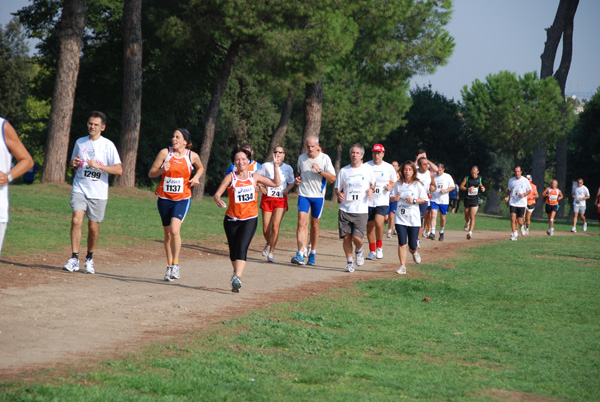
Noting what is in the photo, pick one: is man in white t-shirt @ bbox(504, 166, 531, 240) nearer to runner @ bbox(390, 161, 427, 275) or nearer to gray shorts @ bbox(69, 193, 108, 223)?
runner @ bbox(390, 161, 427, 275)

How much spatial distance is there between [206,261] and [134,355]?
753 cm

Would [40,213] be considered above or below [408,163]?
below

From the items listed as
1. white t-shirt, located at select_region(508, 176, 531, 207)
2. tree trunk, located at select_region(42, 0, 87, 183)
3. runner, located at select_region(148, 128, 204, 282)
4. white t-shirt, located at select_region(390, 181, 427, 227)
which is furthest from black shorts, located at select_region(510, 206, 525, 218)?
runner, located at select_region(148, 128, 204, 282)

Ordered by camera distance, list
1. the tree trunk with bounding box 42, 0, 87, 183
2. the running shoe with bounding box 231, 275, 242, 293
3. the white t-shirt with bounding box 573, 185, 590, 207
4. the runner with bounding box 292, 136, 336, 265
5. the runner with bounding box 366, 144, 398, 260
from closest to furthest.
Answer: the running shoe with bounding box 231, 275, 242, 293 → the runner with bounding box 292, 136, 336, 265 → the runner with bounding box 366, 144, 398, 260 → the tree trunk with bounding box 42, 0, 87, 183 → the white t-shirt with bounding box 573, 185, 590, 207

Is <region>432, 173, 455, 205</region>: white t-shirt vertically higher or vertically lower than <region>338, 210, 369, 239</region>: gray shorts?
higher

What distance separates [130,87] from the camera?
26844 millimetres

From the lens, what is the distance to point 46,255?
40.2ft

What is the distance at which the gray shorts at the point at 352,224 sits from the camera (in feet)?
41.5

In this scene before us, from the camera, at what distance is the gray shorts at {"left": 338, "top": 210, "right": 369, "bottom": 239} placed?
12664 millimetres

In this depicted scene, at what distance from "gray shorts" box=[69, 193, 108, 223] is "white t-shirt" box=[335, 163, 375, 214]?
4066 mm

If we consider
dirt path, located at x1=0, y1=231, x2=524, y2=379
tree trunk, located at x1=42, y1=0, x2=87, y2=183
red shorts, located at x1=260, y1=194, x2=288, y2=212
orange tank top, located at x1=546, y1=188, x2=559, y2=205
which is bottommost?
dirt path, located at x1=0, y1=231, x2=524, y2=379

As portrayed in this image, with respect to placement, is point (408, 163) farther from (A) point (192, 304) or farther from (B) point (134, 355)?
(B) point (134, 355)

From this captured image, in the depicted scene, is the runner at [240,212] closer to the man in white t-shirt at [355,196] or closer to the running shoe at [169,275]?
the running shoe at [169,275]

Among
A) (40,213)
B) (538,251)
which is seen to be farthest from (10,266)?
(538,251)
